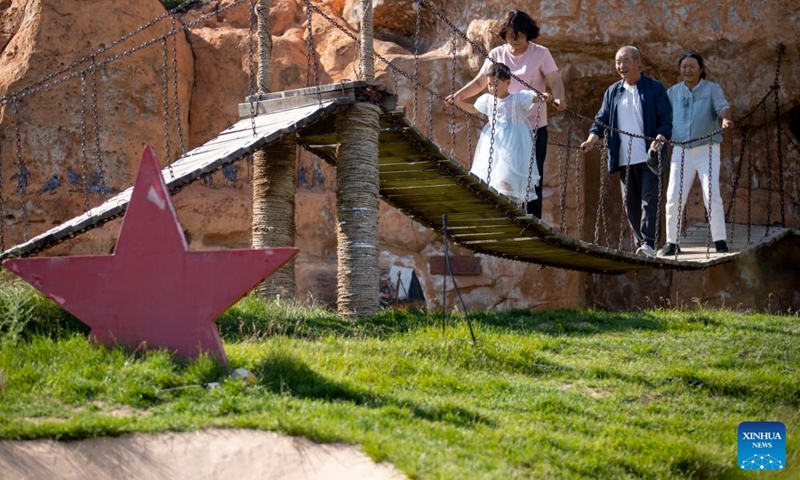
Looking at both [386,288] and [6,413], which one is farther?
[386,288]

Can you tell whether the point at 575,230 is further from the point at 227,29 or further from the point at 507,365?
the point at 507,365

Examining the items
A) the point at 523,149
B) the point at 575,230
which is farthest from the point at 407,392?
the point at 575,230

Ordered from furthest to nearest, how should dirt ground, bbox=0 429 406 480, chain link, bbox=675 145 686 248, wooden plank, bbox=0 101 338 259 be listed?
chain link, bbox=675 145 686 248
wooden plank, bbox=0 101 338 259
dirt ground, bbox=0 429 406 480

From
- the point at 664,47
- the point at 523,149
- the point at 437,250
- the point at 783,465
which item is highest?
the point at 664,47

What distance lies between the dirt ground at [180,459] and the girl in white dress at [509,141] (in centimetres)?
505

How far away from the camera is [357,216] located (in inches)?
394

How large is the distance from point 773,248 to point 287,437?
32.1 feet

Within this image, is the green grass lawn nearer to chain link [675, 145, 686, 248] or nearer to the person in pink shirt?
chain link [675, 145, 686, 248]

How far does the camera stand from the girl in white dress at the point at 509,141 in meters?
11.1

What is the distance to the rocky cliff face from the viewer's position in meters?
13.8

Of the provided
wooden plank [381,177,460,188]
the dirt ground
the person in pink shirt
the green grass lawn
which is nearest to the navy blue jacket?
the person in pink shirt

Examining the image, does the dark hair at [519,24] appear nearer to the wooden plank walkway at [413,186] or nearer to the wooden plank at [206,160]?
the wooden plank walkway at [413,186]

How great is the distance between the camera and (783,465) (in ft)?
22.6

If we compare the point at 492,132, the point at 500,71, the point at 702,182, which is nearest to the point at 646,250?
the point at 702,182
